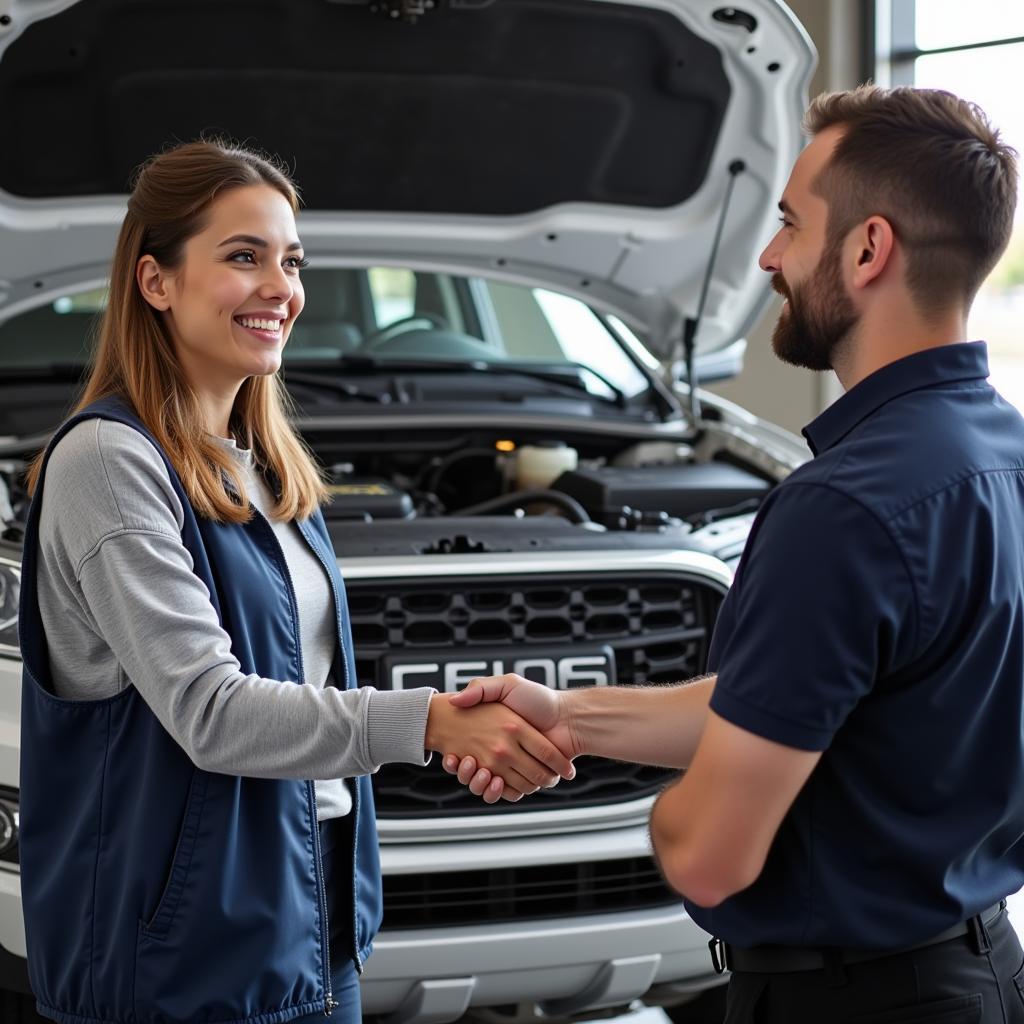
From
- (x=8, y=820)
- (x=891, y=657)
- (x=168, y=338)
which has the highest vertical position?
(x=168, y=338)

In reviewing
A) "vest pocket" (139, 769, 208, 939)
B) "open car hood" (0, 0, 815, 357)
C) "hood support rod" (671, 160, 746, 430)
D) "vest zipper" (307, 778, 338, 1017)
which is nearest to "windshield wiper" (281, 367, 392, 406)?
"open car hood" (0, 0, 815, 357)

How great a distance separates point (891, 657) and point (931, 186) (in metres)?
0.45

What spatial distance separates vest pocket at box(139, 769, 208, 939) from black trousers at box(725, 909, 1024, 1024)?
65cm

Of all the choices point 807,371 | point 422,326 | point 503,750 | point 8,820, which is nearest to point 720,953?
point 503,750

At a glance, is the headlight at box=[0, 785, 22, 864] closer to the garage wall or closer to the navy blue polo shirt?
the navy blue polo shirt

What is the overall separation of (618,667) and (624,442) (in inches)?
47.5

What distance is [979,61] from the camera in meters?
7.38

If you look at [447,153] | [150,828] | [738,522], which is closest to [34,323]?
[447,153]

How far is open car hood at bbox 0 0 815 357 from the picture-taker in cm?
283

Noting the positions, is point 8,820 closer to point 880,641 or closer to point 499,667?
point 499,667

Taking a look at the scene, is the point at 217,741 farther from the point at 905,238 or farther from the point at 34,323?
the point at 34,323

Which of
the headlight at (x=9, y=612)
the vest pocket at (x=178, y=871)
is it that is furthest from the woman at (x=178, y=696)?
the headlight at (x=9, y=612)

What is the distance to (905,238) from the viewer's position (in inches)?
51.5

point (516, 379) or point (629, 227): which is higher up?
point (629, 227)
